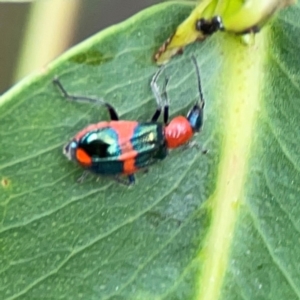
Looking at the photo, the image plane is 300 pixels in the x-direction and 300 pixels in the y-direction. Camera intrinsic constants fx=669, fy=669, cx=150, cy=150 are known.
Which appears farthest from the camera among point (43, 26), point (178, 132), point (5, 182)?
point (43, 26)

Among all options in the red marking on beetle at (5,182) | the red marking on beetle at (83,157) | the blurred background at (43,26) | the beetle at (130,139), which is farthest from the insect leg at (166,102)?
the blurred background at (43,26)

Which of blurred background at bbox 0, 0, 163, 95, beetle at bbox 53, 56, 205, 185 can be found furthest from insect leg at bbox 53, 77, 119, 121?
blurred background at bbox 0, 0, 163, 95

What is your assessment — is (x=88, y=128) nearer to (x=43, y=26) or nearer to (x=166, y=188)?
(x=166, y=188)

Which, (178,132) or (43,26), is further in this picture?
(43,26)

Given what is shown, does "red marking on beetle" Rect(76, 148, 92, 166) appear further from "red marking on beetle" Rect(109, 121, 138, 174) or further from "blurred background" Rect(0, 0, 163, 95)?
"blurred background" Rect(0, 0, 163, 95)

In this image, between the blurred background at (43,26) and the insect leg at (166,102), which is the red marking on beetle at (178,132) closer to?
the insect leg at (166,102)

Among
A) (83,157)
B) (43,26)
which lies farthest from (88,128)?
(43,26)
